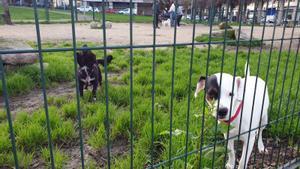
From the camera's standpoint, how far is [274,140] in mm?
3172

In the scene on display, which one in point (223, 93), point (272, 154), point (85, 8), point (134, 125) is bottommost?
point (272, 154)

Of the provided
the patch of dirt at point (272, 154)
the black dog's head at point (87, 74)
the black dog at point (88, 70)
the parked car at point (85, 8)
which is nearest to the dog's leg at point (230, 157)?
the patch of dirt at point (272, 154)

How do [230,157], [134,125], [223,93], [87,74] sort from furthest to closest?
[87,74], [134,125], [230,157], [223,93]

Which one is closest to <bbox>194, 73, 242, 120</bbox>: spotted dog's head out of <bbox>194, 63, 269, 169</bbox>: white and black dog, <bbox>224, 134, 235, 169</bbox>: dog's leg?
<bbox>194, 63, 269, 169</bbox>: white and black dog

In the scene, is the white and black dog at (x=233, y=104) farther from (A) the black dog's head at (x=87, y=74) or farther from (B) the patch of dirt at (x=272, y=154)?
(A) the black dog's head at (x=87, y=74)

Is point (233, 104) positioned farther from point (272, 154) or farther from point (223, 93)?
point (272, 154)

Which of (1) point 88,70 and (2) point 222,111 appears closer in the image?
(2) point 222,111

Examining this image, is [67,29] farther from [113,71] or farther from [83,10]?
[83,10]

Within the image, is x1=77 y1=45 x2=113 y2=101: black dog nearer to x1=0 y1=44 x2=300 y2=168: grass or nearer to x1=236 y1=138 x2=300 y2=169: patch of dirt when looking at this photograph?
x1=0 y1=44 x2=300 y2=168: grass

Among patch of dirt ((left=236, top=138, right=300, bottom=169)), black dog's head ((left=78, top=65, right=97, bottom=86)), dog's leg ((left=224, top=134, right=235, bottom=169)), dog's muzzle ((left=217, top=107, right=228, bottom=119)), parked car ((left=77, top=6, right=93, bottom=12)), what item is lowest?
patch of dirt ((left=236, top=138, right=300, bottom=169))

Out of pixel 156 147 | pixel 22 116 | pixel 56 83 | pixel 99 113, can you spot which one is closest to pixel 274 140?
pixel 156 147

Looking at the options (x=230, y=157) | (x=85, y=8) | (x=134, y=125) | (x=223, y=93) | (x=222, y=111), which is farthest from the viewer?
(x=134, y=125)

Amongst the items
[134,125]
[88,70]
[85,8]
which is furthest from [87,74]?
[85,8]

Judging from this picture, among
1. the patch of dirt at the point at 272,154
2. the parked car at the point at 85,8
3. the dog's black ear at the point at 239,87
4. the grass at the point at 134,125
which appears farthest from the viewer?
the patch of dirt at the point at 272,154
